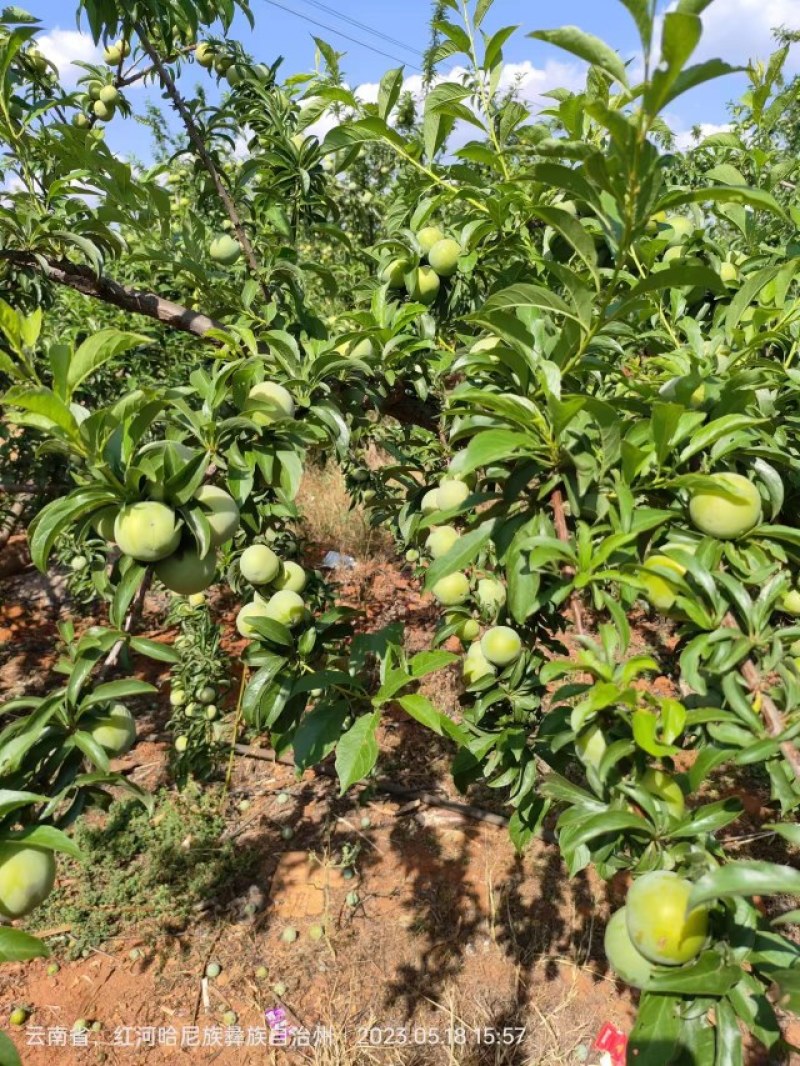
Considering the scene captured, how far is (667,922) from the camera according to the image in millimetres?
721

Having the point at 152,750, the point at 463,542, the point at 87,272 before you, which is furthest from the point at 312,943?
the point at 87,272

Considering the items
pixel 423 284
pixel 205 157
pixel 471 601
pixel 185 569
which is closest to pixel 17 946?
pixel 185 569

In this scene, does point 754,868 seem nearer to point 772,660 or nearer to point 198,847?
point 772,660

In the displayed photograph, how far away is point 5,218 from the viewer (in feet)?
4.47

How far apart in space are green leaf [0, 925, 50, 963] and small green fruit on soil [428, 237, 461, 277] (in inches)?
49.7

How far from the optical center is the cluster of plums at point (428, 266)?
4.56ft

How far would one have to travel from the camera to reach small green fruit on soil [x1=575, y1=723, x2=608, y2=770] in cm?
84

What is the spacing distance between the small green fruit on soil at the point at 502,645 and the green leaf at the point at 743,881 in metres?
0.64

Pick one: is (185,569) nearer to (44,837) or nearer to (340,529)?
(44,837)

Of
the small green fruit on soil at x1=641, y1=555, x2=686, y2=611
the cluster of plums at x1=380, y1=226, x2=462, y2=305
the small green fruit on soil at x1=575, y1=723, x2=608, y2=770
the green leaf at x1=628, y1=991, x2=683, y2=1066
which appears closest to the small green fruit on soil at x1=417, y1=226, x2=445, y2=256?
the cluster of plums at x1=380, y1=226, x2=462, y2=305

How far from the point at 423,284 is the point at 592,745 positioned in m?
0.96

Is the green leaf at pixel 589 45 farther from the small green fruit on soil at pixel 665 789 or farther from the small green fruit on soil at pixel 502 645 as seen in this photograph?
the small green fruit on soil at pixel 502 645

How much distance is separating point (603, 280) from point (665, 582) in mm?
720

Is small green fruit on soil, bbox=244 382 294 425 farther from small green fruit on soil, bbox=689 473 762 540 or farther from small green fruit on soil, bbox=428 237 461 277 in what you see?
small green fruit on soil, bbox=689 473 762 540
